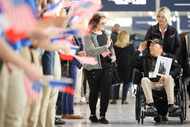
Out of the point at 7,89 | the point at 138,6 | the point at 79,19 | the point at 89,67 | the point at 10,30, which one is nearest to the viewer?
the point at 10,30

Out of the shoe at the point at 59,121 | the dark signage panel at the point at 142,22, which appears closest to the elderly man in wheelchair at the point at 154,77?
the shoe at the point at 59,121

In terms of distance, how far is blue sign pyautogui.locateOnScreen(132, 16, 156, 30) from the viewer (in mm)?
13008

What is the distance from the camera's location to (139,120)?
674 cm

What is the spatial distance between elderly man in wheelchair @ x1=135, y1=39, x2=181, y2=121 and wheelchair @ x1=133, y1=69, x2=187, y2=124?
61mm

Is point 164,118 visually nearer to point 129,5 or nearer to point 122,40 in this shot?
point 122,40

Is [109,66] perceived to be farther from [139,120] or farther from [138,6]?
[138,6]

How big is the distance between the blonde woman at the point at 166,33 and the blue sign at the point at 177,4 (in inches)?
204

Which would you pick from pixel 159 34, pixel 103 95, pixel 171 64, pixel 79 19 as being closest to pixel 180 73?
pixel 171 64

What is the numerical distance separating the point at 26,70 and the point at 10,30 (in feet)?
0.38

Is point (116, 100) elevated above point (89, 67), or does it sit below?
below

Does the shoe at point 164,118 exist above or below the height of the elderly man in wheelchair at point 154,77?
below

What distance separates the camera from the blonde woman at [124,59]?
33.8 feet

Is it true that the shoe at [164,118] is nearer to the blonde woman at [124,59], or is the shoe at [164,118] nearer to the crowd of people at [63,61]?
the crowd of people at [63,61]

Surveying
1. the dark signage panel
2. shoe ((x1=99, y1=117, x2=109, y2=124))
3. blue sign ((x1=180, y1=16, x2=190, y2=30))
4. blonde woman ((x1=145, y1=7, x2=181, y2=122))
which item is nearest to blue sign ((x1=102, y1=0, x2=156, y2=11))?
the dark signage panel
